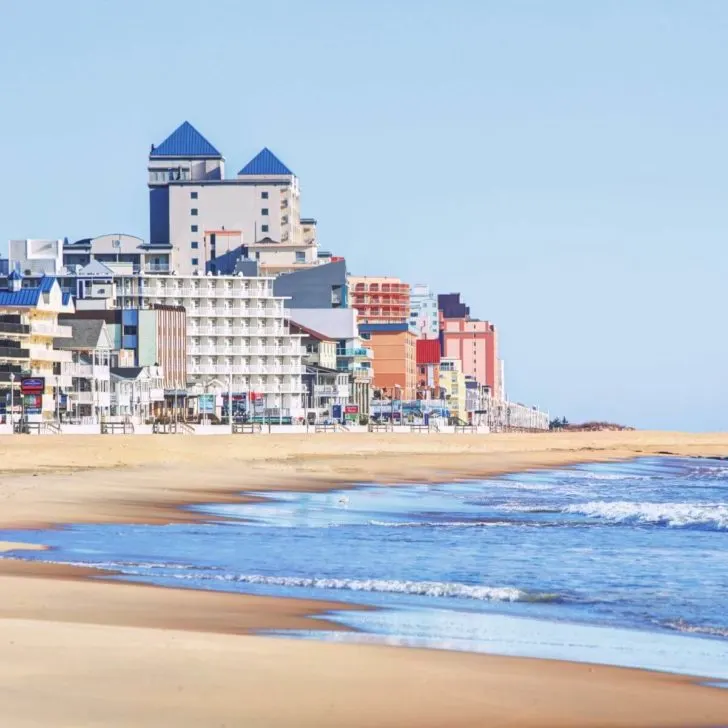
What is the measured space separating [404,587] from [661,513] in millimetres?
18932

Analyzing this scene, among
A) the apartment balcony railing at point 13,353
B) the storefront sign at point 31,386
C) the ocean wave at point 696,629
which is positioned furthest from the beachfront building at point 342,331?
the ocean wave at point 696,629

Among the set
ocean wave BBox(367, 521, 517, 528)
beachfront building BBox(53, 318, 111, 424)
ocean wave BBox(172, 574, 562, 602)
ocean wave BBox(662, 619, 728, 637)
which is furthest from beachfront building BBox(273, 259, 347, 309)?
ocean wave BBox(662, 619, 728, 637)

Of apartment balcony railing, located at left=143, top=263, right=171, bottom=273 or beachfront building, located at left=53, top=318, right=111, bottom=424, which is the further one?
apartment balcony railing, located at left=143, top=263, right=171, bottom=273

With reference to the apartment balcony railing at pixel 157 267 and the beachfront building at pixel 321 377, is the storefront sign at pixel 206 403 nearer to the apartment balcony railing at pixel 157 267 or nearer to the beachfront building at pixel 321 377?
the beachfront building at pixel 321 377

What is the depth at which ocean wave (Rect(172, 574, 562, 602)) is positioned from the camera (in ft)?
69.9

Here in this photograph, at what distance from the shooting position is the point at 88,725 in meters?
11.2

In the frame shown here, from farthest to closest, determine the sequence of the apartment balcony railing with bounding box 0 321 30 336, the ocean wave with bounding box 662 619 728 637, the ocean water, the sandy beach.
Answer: the apartment balcony railing with bounding box 0 321 30 336
the ocean wave with bounding box 662 619 728 637
the ocean water
the sandy beach

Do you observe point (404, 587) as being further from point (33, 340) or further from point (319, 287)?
point (319, 287)

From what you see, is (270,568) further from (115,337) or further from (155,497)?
(115,337)

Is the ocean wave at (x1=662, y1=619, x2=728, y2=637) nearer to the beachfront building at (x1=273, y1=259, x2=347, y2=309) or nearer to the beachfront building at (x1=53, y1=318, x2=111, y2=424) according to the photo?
the beachfront building at (x1=53, y1=318, x2=111, y2=424)

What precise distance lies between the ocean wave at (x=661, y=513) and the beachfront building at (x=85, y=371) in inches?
3012

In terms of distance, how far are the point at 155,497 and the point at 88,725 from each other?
31719mm

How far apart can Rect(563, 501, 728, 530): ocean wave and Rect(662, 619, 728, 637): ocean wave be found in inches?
659

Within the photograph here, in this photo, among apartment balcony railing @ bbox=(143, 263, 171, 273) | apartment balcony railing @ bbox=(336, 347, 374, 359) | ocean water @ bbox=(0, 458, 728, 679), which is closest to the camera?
ocean water @ bbox=(0, 458, 728, 679)
